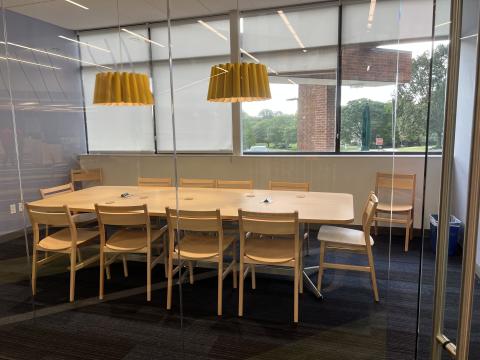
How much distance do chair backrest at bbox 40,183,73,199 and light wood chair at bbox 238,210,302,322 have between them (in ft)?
6.52

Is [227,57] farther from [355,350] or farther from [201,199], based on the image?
[355,350]

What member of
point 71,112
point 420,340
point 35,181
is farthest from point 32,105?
point 420,340

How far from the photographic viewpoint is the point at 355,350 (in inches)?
84.3

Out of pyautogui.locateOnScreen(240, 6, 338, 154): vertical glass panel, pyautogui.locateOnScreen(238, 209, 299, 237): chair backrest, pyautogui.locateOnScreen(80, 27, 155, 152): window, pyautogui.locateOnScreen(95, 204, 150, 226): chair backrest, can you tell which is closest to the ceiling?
pyautogui.locateOnScreen(80, 27, 155, 152): window

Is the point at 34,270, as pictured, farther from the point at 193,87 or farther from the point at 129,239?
the point at 193,87

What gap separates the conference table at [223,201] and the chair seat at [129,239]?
0.26 m

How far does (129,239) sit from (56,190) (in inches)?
40.9

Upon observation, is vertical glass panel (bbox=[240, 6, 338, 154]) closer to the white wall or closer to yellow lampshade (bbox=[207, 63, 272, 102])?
the white wall

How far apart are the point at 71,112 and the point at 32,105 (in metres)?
0.34

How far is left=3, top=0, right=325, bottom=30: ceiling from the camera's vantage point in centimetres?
334

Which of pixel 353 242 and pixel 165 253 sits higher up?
pixel 353 242

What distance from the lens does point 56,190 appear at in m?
3.39

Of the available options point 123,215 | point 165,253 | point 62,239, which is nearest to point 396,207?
point 165,253

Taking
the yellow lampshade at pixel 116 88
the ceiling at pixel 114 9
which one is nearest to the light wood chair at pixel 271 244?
the yellow lampshade at pixel 116 88
